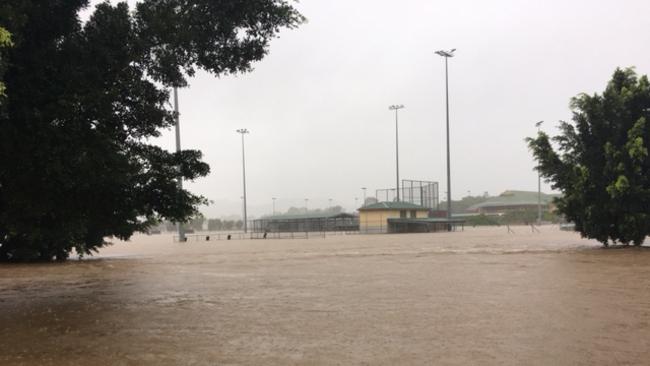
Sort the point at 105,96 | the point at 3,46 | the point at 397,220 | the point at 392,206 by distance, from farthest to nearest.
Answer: the point at 392,206 → the point at 397,220 → the point at 105,96 → the point at 3,46

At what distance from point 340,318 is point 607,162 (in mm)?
20691

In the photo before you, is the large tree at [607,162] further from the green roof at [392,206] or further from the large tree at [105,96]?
the green roof at [392,206]

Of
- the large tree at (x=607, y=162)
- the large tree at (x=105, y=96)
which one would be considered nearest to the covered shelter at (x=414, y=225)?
the large tree at (x=607, y=162)

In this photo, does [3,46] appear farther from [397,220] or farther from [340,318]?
[397,220]

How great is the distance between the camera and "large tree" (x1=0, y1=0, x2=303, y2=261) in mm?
8875

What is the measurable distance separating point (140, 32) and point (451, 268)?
1334cm

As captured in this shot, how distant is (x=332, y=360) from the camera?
6891 mm

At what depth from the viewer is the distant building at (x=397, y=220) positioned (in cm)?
6775

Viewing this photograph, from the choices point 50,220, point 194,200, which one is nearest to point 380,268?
point 194,200

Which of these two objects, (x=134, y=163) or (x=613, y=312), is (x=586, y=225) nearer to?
(x=613, y=312)

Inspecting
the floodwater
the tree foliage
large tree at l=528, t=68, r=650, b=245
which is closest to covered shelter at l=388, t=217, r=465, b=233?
large tree at l=528, t=68, r=650, b=245

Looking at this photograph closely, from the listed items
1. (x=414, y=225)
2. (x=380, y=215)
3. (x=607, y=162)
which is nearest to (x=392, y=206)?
(x=380, y=215)

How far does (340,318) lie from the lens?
32.4 feet

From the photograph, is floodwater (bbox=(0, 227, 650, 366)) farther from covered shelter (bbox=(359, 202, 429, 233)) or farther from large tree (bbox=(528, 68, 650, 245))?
covered shelter (bbox=(359, 202, 429, 233))
